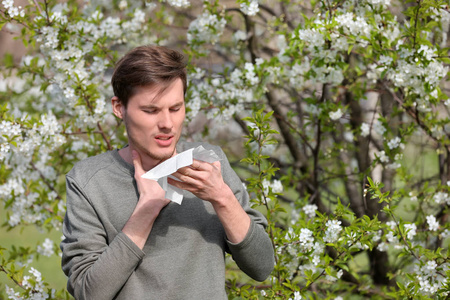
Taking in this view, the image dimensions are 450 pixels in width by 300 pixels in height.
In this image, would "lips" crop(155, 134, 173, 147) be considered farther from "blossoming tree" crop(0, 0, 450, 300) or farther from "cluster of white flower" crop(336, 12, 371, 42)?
"cluster of white flower" crop(336, 12, 371, 42)

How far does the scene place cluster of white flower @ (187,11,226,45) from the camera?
130 inches

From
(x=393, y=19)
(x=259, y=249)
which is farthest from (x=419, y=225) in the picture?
(x=259, y=249)

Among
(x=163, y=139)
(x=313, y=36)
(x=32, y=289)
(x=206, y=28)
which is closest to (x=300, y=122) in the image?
(x=206, y=28)

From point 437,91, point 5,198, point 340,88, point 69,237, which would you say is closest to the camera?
point 69,237

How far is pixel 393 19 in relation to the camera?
296cm

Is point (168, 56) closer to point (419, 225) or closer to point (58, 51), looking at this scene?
point (58, 51)

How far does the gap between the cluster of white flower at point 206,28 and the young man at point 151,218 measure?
1533mm

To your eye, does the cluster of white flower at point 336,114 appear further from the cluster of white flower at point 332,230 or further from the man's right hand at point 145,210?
the man's right hand at point 145,210

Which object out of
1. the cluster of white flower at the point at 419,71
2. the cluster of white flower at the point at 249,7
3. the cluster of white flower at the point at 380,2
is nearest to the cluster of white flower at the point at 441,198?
the cluster of white flower at the point at 419,71

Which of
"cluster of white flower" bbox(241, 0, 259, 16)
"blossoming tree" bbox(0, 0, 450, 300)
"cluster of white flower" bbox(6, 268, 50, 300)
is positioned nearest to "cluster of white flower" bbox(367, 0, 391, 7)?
"blossoming tree" bbox(0, 0, 450, 300)

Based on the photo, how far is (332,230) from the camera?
2402 millimetres

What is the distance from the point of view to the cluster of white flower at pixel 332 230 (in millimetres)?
2391

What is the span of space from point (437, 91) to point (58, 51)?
6.69 ft

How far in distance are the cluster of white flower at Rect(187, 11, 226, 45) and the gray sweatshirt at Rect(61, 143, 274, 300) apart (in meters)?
1.65
